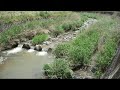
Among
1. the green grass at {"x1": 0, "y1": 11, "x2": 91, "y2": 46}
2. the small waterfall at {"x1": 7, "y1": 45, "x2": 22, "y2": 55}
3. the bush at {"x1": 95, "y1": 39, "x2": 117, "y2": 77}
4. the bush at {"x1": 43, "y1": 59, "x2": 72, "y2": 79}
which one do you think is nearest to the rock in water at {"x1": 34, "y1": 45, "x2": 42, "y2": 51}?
the small waterfall at {"x1": 7, "y1": 45, "x2": 22, "y2": 55}

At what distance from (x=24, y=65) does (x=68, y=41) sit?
3.22 metres

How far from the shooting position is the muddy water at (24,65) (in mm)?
8484

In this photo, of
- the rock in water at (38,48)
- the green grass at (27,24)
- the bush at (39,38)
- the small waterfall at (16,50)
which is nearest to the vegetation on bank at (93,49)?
the rock in water at (38,48)

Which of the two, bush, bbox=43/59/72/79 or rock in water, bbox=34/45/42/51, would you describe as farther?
rock in water, bbox=34/45/42/51

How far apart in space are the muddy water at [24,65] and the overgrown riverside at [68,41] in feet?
1.40

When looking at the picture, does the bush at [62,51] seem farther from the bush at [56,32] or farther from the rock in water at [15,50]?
the bush at [56,32]

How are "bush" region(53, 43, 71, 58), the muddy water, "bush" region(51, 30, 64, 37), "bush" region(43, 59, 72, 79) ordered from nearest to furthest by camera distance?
1. "bush" region(43, 59, 72, 79)
2. the muddy water
3. "bush" region(53, 43, 71, 58)
4. "bush" region(51, 30, 64, 37)

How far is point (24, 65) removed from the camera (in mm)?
9445

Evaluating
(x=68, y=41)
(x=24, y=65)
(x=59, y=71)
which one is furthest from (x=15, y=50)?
(x=59, y=71)

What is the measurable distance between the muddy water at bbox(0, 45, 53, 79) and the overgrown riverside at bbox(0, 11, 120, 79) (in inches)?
16.8

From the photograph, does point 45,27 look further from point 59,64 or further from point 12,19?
point 59,64

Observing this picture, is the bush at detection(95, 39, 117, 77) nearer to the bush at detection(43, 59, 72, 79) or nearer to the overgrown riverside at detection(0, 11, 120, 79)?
the overgrown riverside at detection(0, 11, 120, 79)

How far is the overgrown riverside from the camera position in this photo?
7875 millimetres
